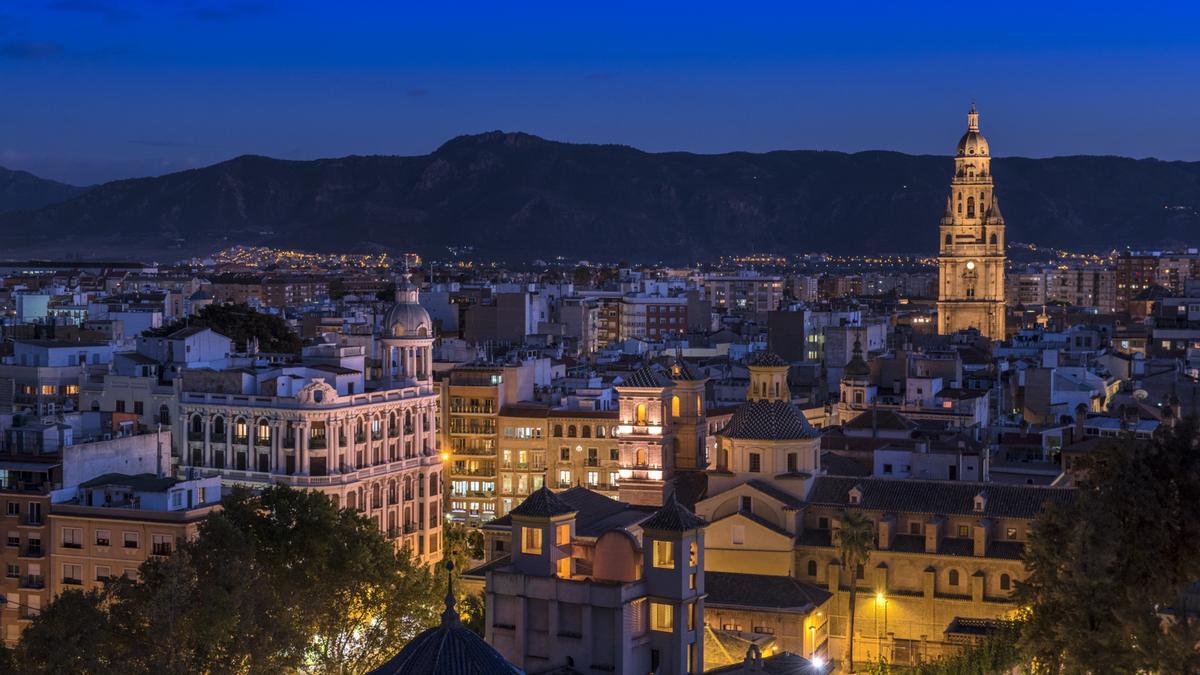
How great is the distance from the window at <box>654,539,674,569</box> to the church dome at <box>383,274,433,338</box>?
31.2 metres

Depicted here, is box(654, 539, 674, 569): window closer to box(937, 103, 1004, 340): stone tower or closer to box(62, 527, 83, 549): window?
box(62, 527, 83, 549): window

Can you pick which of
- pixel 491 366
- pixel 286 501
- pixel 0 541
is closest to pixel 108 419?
pixel 0 541

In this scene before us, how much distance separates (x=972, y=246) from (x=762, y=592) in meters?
95.0

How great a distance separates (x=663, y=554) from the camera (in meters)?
43.8

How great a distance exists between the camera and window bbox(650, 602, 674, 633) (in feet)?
143

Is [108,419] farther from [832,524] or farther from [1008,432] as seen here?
[1008,432]

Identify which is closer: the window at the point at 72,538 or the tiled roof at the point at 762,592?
the window at the point at 72,538

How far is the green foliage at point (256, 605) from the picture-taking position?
1575 inches

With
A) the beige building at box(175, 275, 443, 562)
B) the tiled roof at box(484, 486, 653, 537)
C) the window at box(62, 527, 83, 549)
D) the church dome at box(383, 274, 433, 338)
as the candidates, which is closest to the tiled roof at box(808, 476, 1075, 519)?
the tiled roof at box(484, 486, 653, 537)

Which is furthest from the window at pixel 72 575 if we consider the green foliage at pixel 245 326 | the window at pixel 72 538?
the green foliage at pixel 245 326

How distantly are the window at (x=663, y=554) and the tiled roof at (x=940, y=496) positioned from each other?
16.4 m

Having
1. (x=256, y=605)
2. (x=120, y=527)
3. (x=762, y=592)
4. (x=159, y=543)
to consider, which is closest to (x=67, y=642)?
(x=256, y=605)

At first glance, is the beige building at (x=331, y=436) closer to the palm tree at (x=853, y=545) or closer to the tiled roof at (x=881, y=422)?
the palm tree at (x=853, y=545)

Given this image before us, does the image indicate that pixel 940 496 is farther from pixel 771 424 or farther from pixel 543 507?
pixel 543 507
